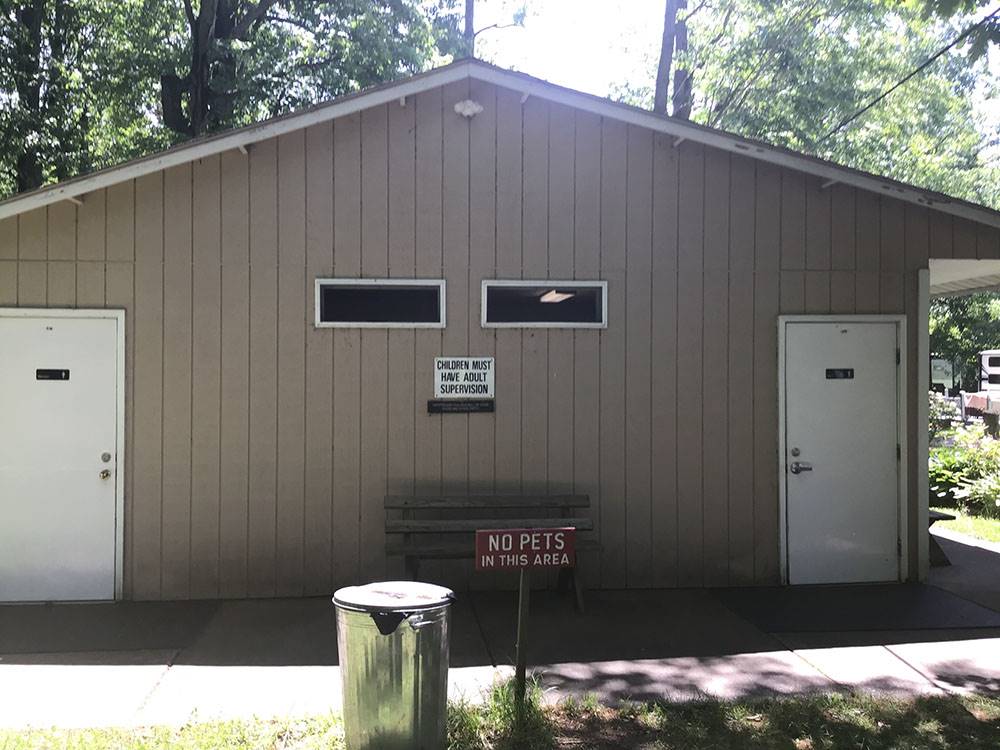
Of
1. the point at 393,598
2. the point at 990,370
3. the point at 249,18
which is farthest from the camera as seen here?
the point at 990,370

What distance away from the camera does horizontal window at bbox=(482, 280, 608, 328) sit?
6949mm

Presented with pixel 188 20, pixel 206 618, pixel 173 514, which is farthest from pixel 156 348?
pixel 188 20

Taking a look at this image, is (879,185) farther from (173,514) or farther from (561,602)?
(173,514)

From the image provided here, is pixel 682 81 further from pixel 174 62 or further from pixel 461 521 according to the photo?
pixel 461 521

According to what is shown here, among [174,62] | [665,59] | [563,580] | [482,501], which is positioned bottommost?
[563,580]

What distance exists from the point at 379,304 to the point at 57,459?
288 cm

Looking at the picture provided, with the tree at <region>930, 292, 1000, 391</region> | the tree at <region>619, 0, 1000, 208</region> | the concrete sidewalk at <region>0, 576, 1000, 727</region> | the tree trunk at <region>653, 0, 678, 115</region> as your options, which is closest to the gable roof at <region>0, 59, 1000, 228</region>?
the concrete sidewalk at <region>0, 576, 1000, 727</region>

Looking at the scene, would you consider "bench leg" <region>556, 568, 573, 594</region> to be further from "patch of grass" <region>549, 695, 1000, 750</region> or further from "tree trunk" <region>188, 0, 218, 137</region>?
"tree trunk" <region>188, 0, 218, 137</region>

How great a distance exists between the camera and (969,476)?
11.9 metres

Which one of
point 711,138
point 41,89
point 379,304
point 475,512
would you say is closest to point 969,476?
point 711,138

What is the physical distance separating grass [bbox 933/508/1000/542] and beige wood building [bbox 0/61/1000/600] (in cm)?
307

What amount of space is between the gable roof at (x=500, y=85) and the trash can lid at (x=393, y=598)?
403 centimetres

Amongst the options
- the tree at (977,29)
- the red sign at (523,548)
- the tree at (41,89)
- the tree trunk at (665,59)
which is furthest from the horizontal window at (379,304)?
the tree trunk at (665,59)

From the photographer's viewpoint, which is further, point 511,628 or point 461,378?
point 461,378
